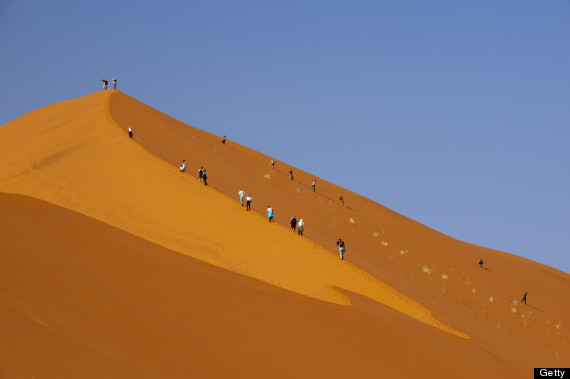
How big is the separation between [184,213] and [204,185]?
2310 mm

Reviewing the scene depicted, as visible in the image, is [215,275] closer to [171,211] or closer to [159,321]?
[159,321]

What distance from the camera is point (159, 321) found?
1317cm

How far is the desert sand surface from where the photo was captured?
1212 cm

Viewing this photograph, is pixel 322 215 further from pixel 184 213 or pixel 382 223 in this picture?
pixel 184 213

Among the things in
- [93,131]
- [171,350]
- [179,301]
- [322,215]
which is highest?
[93,131]

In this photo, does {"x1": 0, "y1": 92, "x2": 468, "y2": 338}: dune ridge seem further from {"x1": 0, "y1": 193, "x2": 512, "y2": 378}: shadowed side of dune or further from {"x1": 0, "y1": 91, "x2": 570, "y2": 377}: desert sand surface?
{"x1": 0, "y1": 193, "x2": 512, "y2": 378}: shadowed side of dune

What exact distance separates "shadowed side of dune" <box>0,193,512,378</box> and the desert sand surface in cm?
4

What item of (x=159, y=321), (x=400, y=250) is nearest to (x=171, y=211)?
(x=400, y=250)

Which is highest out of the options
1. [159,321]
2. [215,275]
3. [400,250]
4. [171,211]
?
[400,250]

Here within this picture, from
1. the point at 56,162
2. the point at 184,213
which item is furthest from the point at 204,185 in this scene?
the point at 56,162

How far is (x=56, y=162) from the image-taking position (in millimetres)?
34688

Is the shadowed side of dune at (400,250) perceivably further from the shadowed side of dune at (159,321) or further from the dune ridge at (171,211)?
the shadowed side of dune at (159,321)

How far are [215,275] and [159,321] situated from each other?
185 inches

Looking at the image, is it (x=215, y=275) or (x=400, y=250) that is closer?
(x=215, y=275)
